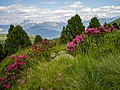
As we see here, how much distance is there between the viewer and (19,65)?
12188 millimetres

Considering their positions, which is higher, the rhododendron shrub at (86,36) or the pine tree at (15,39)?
the rhododendron shrub at (86,36)

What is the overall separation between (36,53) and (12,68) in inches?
65.4

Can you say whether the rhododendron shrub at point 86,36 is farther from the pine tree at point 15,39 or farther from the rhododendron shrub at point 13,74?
the pine tree at point 15,39

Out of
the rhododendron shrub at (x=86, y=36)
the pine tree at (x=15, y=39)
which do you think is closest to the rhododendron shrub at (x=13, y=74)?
the rhododendron shrub at (x=86, y=36)

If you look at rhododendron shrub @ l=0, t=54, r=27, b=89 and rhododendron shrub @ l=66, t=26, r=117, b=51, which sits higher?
rhododendron shrub @ l=66, t=26, r=117, b=51

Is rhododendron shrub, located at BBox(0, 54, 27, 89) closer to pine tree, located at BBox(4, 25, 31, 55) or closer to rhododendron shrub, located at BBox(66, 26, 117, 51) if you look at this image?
rhododendron shrub, located at BBox(66, 26, 117, 51)

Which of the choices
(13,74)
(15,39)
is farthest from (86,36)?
(15,39)

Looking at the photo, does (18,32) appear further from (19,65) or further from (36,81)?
(36,81)

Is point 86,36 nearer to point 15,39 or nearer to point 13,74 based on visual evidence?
point 13,74

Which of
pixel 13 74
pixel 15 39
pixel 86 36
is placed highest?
pixel 86 36

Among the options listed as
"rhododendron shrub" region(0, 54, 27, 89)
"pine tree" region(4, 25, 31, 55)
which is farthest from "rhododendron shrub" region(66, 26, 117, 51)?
"pine tree" region(4, 25, 31, 55)

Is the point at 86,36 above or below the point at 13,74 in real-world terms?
above

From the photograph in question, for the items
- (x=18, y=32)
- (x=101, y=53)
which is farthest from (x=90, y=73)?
(x=18, y=32)

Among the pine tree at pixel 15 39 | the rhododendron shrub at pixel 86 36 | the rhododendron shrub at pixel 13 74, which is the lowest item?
the pine tree at pixel 15 39
